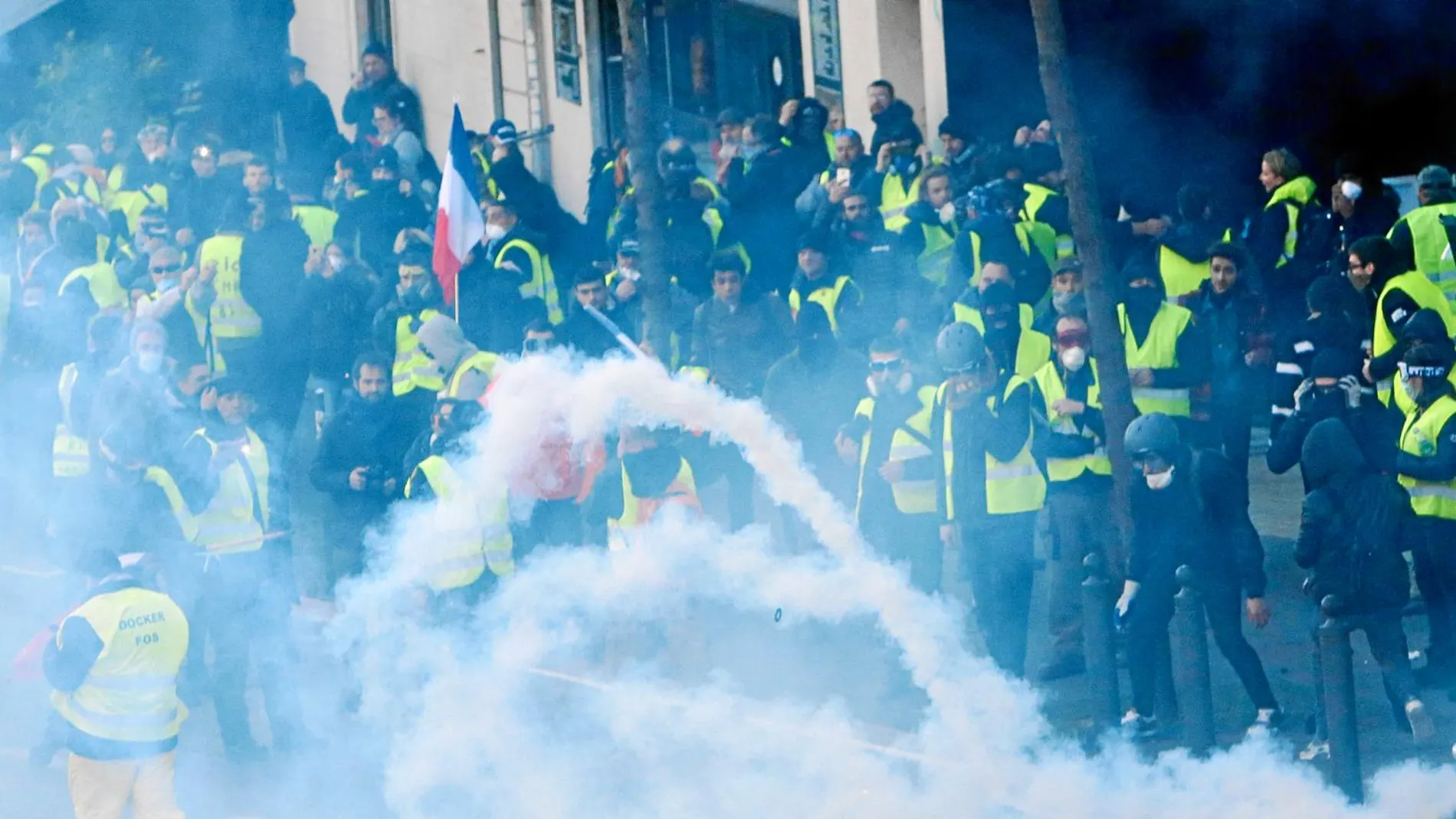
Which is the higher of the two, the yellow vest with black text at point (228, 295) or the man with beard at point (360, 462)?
the yellow vest with black text at point (228, 295)

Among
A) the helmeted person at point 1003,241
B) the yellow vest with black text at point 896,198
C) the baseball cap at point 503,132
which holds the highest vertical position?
the baseball cap at point 503,132

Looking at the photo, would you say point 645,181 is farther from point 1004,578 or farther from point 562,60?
point 562,60

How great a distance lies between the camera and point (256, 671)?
10.3 m

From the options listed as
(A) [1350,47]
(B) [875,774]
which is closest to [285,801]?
(B) [875,774]

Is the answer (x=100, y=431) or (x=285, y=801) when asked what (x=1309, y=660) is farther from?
(x=100, y=431)

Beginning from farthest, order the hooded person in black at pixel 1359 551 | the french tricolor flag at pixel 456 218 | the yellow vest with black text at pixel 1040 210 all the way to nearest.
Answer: the french tricolor flag at pixel 456 218, the yellow vest with black text at pixel 1040 210, the hooded person in black at pixel 1359 551

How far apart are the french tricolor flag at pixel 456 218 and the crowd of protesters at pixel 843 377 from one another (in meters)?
0.25

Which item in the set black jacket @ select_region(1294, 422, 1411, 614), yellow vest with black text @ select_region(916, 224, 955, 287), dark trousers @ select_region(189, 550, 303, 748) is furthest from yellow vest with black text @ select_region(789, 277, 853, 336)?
black jacket @ select_region(1294, 422, 1411, 614)

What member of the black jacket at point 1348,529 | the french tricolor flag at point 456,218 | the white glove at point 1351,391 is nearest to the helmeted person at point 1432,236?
the white glove at point 1351,391

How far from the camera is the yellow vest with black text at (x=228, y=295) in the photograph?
13289mm

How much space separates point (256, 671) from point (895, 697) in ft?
11.1

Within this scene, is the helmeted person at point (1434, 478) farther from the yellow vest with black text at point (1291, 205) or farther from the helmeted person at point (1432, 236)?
the yellow vest with black text at point (1291, 205)

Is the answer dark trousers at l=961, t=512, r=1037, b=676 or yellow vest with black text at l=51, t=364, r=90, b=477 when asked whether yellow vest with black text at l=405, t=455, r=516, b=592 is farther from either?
yellow vest with black text at l=51, t=364, r=90, b=477

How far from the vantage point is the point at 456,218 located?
40.0 ft
